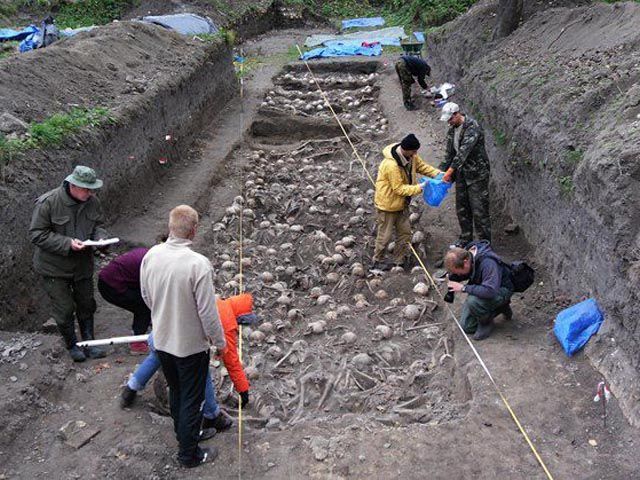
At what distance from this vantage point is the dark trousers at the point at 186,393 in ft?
13.8

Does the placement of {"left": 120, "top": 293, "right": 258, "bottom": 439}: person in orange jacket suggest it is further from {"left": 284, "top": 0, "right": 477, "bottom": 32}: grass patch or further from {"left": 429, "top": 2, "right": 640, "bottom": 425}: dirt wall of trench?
{"left": 284, "top": 0, "right": 477, "bottom": 32}: grass patch

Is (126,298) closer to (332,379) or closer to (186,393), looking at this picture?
(186,393)

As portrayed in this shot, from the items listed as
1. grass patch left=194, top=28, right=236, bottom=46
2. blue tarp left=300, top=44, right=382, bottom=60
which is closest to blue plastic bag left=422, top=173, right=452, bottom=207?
grass patch left=194, top=28, right=236, bottom=46

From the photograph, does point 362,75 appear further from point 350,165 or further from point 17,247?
point 17,247

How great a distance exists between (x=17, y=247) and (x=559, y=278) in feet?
18.8

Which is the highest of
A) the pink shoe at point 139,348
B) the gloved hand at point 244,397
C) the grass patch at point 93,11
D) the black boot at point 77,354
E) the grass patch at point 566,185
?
the grass patch at point 566,185

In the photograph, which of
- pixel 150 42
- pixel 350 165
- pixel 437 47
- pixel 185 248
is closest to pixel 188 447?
pixel 185 248

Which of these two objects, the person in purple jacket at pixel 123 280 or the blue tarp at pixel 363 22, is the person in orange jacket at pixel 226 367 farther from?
the blue tarp at pixel 363 22

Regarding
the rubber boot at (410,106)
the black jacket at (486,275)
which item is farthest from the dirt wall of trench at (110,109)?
the black jacket at (486,275)

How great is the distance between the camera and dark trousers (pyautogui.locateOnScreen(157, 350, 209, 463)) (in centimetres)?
419

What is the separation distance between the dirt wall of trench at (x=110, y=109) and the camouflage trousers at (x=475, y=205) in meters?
4.74

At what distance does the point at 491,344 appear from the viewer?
19.1 ft

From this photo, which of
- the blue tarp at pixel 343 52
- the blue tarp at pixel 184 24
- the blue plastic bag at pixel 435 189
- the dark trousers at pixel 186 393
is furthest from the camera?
the blue tarp at pixel 343 52

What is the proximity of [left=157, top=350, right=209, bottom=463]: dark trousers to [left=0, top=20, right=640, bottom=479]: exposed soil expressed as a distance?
0.26 meters
